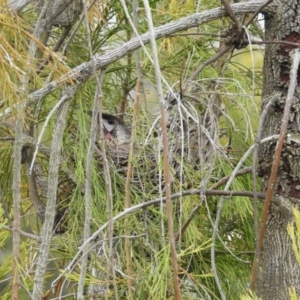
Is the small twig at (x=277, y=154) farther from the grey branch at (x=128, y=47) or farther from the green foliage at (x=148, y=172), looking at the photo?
the green foliage at (x=148, y=172)

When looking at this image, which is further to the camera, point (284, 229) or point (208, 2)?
point (208, 2)

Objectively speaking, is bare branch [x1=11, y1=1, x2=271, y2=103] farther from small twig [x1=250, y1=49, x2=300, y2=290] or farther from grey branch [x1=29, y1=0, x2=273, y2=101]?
small twig [x1=250, y1=49, x2=300, y2=290]

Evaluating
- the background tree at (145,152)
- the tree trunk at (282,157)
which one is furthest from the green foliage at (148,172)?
the tree trunk at (282,157)

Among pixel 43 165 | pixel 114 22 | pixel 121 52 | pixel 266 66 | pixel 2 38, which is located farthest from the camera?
pixel 43 165

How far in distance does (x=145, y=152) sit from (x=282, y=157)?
61cm

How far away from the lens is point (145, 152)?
2020 millimetres

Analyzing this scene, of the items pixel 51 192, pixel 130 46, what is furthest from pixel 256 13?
pixel 51 192

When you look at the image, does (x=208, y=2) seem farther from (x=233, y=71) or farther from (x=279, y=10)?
(x=279, y=10)

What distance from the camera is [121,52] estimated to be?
55.3 inches

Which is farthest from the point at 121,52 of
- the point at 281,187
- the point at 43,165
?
the point at 43,165

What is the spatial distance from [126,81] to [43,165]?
35 centimetres

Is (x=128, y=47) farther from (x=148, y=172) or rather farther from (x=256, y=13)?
(x=148, y=172)

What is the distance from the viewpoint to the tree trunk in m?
1.46

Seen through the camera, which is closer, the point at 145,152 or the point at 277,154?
the point at 277,154
